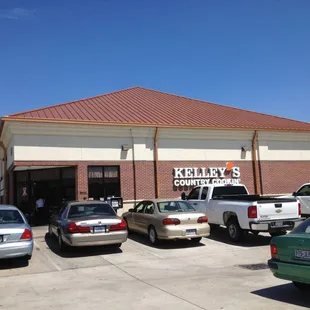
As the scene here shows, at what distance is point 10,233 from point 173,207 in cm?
535

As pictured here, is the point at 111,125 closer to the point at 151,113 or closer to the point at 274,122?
the point at 151,113

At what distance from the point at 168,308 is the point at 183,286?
1.44 meters

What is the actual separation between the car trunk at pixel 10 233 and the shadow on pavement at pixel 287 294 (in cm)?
572

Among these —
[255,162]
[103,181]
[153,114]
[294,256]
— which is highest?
[153,114]

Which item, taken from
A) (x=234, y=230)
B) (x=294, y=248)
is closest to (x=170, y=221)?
(x=234, y=230)

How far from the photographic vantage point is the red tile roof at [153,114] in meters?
18.2

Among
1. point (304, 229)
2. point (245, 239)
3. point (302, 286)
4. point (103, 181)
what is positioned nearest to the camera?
point (304, 229)

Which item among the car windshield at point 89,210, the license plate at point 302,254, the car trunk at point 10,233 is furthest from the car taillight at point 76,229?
the license plate at point 302,254

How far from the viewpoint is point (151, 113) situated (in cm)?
2089

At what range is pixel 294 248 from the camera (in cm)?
620

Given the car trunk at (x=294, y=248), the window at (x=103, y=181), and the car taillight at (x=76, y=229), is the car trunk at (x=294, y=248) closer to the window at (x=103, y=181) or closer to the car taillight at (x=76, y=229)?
the car taillight at (x=76, y=229)

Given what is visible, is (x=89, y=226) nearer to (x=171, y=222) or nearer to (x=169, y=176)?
(x=171, y=222)

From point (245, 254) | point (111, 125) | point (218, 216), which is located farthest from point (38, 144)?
point (245, 254)

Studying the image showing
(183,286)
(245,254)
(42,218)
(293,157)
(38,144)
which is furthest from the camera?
(293,157)
